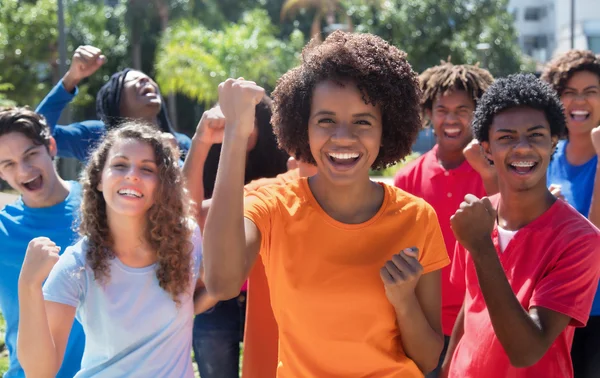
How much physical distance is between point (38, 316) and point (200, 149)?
3.24ft

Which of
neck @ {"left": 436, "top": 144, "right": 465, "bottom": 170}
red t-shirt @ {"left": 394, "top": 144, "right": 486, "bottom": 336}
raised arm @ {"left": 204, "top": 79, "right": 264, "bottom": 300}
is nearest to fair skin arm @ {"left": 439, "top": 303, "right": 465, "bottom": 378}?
red t-shirt @ {"left": 394, "top": 144, "right": 486, "bottom": 336}

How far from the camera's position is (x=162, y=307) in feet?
8.32

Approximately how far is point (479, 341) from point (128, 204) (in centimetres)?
133

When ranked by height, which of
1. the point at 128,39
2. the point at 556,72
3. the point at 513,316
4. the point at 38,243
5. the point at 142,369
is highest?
the point at 128,39

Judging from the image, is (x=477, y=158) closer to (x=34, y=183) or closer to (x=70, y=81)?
(x=34, y=183)

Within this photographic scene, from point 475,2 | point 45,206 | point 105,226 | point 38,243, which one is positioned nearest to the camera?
point 38,243

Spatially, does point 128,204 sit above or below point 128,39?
below

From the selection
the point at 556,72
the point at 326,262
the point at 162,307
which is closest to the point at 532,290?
the point at 326,262

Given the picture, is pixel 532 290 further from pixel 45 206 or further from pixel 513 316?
pixel 45 206

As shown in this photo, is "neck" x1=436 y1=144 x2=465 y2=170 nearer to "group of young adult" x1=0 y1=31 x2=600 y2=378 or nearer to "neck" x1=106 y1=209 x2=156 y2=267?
"group of young adult" x1=0 y1=31 x2=600 y2=378

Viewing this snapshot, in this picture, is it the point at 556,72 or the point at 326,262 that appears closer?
the point at 326,262

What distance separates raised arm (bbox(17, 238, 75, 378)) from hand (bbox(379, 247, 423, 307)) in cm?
111

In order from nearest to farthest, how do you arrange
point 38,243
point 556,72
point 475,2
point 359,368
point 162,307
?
point 359,368 → point 38,243 → point 162,307 → point 556,72 → point 475,2

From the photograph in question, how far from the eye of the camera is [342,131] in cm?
206
